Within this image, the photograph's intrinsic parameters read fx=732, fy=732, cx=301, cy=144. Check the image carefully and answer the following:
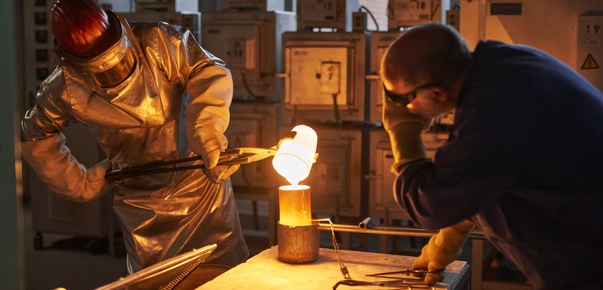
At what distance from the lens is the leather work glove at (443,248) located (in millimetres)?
2058

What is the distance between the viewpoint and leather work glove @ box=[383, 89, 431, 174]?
5.98 ft

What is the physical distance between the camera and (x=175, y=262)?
1960mm

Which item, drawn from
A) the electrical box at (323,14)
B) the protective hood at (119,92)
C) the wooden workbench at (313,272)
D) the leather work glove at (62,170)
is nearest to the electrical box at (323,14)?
the electrical box at (323,14)

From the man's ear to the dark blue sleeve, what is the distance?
0.05 metres

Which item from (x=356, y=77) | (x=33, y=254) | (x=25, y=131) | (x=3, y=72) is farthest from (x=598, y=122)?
(x=33, y=254)

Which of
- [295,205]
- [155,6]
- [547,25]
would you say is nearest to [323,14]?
[155,6]

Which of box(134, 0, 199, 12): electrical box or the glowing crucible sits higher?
box(134, 0, 199, 12): electrical box

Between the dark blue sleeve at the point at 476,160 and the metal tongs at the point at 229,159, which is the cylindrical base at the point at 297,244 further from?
the dark blue sleeve at the point at 476,160

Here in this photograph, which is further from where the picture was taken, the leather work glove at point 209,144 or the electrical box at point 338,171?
the electrical box at point 338,171

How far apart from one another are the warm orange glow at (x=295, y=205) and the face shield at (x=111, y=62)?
0.72 m

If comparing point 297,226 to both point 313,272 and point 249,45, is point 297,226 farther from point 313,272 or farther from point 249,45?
point 249,45

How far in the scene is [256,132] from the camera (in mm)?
5500

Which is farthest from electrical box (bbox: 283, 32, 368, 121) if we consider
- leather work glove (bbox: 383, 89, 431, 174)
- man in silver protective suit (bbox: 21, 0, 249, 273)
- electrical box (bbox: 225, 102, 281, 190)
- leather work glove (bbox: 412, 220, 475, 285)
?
leather work glove (bbox: 383, 89, 431, 174)

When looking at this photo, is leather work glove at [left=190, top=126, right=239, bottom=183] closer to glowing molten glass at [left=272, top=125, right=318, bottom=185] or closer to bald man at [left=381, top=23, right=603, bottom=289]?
glowing molten glass at [left=272, top=125, right=318, bottom=185]
